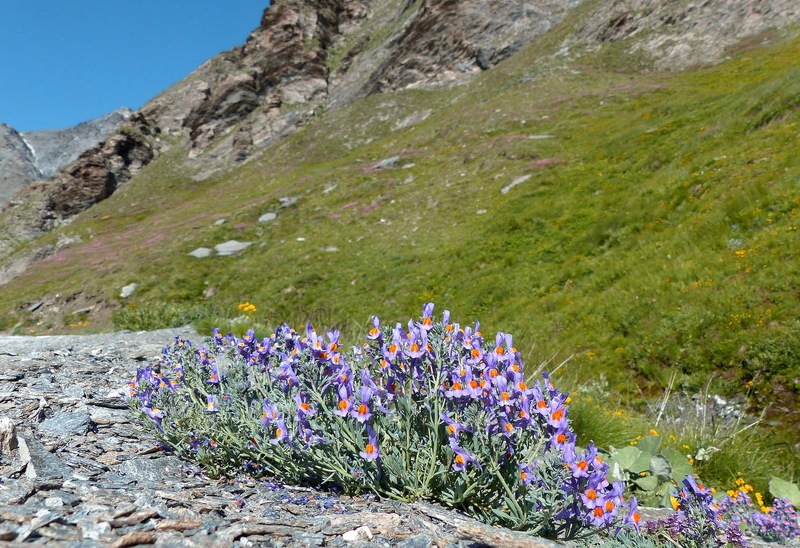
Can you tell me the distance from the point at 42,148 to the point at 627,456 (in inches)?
8373

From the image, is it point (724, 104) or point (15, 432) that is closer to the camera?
point (15, 432)

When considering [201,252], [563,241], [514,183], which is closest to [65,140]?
[201,252]

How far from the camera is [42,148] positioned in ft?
520

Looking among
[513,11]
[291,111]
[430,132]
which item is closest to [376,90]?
[291,111]

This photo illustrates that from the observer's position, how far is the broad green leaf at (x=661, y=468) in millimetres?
3789

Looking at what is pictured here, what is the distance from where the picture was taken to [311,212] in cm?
2708

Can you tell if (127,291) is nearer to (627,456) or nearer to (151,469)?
(151,469)

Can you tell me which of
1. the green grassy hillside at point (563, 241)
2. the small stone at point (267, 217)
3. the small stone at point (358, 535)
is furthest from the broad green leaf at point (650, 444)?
the small stone at point (267, 217)

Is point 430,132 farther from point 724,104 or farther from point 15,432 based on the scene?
point 15,432

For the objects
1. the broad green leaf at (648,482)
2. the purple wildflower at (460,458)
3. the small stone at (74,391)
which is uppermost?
the small stone at (74,391)

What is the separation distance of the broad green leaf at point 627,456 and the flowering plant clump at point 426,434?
1303 mm

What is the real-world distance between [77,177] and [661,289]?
86.9m

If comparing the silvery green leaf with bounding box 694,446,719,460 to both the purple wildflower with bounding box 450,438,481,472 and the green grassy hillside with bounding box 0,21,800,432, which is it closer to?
the green grassy hillside with bounding box 0,21,800,432

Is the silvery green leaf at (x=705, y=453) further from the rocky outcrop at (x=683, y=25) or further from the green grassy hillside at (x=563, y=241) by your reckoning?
the rocky outcrop at (x=683, y=25)
